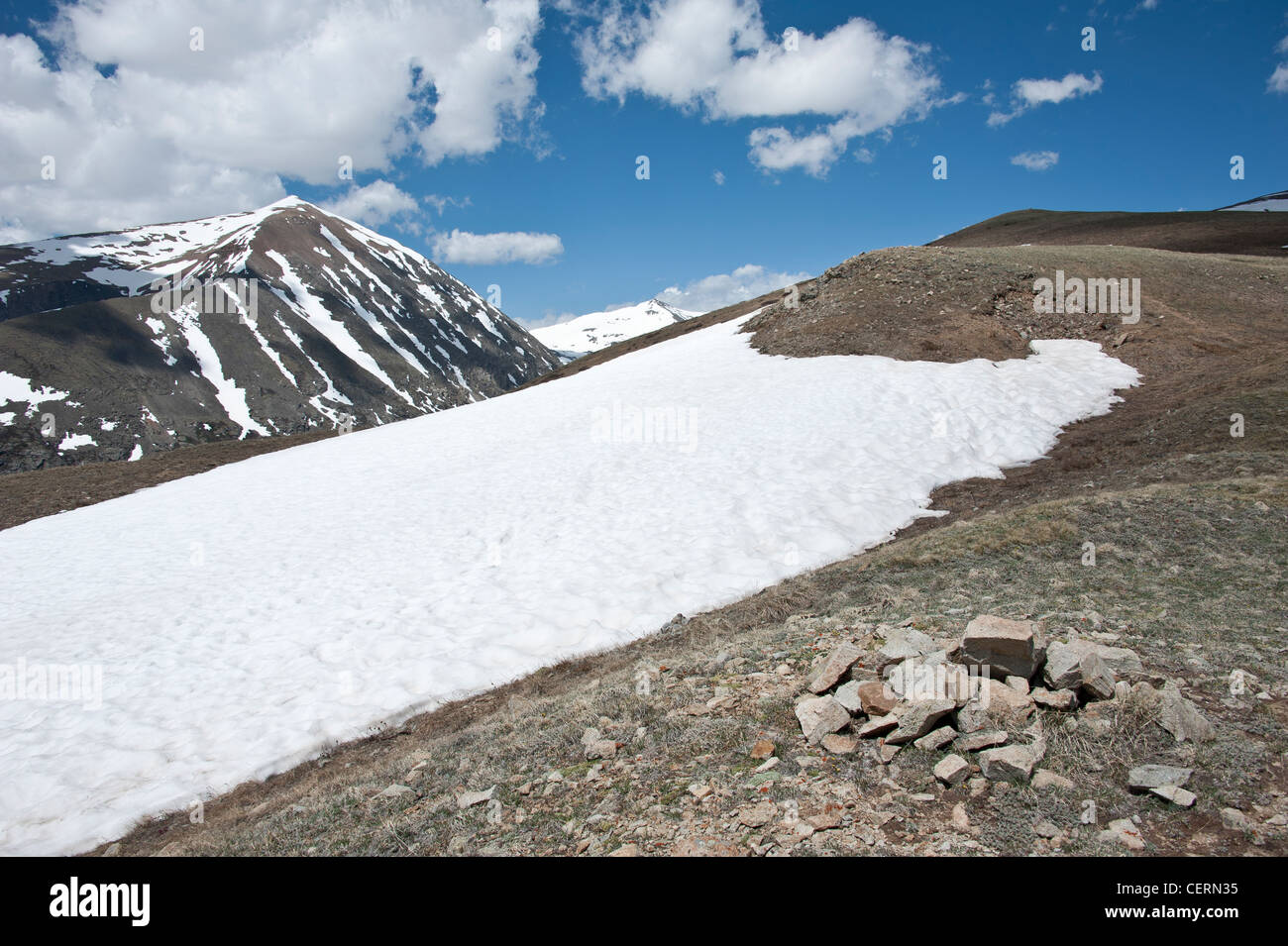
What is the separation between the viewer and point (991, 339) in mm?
30266

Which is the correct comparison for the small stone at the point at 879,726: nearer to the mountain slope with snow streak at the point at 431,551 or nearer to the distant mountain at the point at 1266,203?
the mountain slope with snow streak at the point at 431,551

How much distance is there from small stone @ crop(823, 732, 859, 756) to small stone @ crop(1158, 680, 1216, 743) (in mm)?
2652

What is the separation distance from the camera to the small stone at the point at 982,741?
5.53m

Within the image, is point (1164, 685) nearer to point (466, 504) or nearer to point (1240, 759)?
point (1240, 759)

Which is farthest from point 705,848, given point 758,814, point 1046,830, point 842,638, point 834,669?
point 842,638

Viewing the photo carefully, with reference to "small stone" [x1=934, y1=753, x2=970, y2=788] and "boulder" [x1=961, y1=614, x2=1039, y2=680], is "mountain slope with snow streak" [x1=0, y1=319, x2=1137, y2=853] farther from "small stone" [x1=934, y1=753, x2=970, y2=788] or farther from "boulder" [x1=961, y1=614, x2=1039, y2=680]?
"small stone" [x1=934, y1=753, x2=970, y2=788]

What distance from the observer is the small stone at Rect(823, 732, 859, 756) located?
5935 millimetres

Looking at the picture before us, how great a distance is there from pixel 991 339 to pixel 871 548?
→ 20.5m

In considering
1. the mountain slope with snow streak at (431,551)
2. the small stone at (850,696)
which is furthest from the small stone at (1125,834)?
the mountain slope with snow streak at (431,551)

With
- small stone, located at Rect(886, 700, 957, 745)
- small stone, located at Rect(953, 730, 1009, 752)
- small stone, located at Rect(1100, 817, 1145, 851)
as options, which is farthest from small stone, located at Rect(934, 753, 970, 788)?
small stone, located at Rect(1100, 817, 1145, 851)

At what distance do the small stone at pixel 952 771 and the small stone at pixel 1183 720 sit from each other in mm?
1824

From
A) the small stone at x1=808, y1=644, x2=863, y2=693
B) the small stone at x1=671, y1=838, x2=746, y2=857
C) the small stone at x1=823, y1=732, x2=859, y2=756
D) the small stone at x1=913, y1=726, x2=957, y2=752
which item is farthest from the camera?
the small stone at x1=808, y1=644, x2=863, y2=693

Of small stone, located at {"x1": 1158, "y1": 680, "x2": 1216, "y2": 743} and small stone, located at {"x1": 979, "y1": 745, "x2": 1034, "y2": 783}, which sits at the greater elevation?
small stone, located at {"x1": 1158, "y1": 680, "x2": 1216, "y2": 743}
